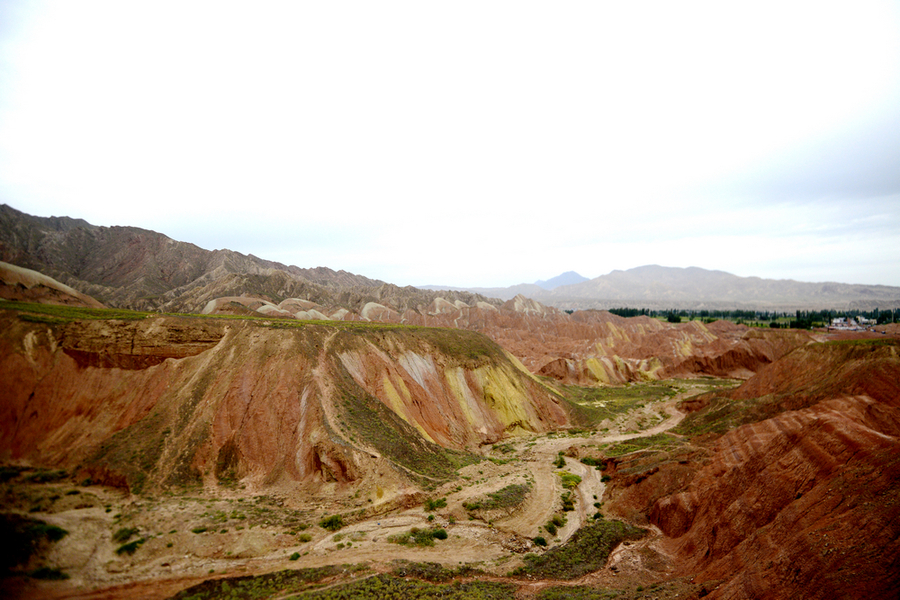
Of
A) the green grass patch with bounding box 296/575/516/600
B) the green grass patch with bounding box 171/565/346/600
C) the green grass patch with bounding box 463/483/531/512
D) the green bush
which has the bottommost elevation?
the green grass patch with bounding box 463/483/531/512

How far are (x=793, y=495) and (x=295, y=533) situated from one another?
2374cm

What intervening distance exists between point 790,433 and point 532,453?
62.6ft

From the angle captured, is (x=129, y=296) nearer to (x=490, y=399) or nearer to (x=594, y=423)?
(x=490, y=399)

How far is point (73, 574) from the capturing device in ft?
Answer: 36.0

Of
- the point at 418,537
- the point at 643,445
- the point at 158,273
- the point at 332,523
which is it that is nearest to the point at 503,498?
the point at 418,537

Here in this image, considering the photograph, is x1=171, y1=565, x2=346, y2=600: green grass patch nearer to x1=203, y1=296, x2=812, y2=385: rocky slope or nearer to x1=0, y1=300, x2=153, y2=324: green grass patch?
x1=0, y1=300, x2=153, y2=324: green grass patch

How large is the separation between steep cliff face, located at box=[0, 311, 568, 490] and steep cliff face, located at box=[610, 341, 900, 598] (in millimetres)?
14962

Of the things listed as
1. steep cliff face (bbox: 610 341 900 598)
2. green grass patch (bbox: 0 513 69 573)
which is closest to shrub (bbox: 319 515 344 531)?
green grass patch (bbox: 0 513 69 573)

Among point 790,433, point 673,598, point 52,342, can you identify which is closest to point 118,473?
point 52,342

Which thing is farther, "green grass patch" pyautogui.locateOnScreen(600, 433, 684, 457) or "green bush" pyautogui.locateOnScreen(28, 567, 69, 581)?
"green grass patch" pyautogui.locateOnScreen(600, 433, 684, 457)

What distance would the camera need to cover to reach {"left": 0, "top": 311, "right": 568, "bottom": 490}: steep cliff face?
16.7m

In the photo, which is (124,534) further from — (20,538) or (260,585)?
(20,538)

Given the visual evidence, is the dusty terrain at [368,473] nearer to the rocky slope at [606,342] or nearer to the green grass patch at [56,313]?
the green grass patch at [56,313]

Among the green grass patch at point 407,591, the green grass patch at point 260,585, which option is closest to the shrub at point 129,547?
the green grass patch at point 260,585
